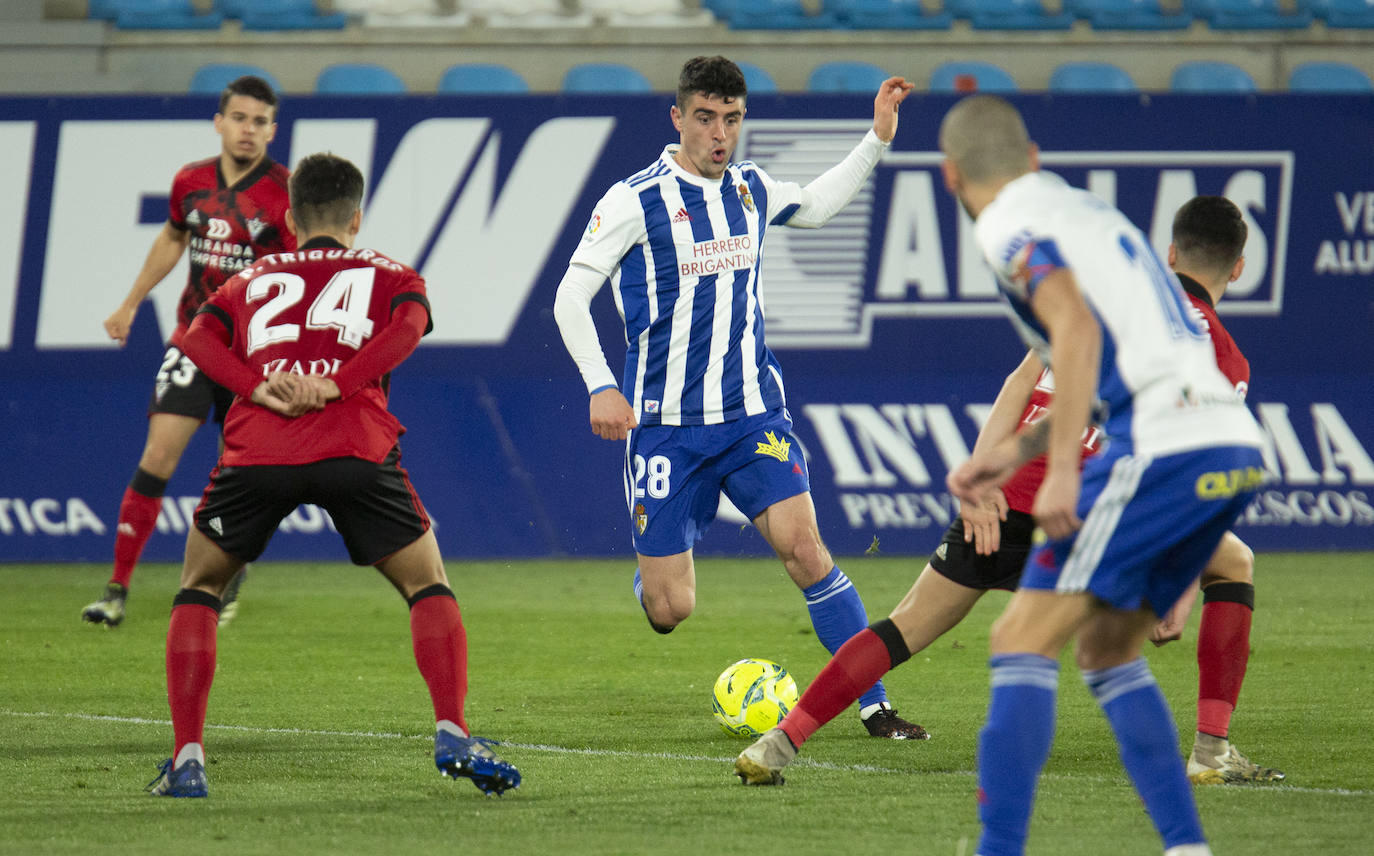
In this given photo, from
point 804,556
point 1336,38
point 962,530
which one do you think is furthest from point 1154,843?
point 1336,38

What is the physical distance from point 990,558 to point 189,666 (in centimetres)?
223

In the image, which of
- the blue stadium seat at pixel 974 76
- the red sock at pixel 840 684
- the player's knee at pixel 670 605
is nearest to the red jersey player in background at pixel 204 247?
the player's knee at pixel 670 605

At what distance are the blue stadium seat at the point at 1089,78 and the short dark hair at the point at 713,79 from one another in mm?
9468

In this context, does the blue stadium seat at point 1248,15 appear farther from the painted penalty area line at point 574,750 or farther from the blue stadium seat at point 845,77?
the painted penalty area line at point 574,750

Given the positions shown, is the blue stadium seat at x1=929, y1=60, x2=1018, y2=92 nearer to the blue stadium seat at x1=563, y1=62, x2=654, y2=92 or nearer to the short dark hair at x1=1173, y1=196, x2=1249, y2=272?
the blue stadium seat at x1=563, y1=62, x2=654, y2=92

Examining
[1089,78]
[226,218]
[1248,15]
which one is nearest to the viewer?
[226,218]

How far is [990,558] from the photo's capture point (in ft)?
16.0

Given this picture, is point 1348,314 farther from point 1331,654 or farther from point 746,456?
point 746,456

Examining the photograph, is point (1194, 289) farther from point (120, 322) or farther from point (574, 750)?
point (120, 322)

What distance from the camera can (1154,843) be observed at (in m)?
4.08

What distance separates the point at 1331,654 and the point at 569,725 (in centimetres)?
366

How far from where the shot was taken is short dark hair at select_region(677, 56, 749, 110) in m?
5.83

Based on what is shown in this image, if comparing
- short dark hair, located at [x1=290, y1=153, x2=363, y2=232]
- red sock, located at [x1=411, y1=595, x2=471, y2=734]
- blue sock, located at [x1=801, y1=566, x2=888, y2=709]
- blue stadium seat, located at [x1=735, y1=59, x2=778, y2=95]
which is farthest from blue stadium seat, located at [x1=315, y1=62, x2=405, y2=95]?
red sock, located at [x1=411, y1=595, x2=471, y2=734]

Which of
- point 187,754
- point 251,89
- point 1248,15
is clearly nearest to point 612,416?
point 187,754
